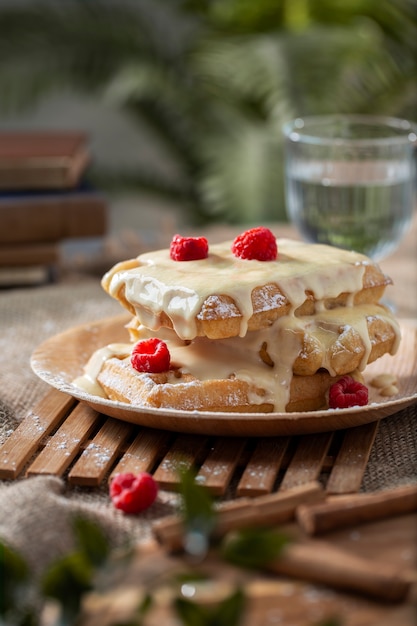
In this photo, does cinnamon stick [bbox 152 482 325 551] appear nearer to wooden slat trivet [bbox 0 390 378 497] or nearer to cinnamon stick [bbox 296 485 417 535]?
cinnamon stick [bbox 296 485 417 535]

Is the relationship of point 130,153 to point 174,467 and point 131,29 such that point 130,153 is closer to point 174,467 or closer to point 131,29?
point 131,29

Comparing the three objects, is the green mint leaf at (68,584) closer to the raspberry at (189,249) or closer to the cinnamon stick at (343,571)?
the cinnamon stick at (343,571)

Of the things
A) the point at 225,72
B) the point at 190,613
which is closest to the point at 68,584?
the point at 190,613

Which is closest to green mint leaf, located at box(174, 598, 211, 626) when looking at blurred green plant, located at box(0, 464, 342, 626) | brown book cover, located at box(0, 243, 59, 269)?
blurred green plant, located at box(0, 464, 342, 626)

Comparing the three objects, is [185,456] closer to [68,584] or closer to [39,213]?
[68,584]

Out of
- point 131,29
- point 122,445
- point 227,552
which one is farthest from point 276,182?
point 227,552

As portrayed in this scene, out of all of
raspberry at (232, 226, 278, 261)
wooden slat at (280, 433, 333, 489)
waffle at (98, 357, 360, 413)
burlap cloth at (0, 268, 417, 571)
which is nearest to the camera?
burlap cloth at (0, 268, 417, 571)
